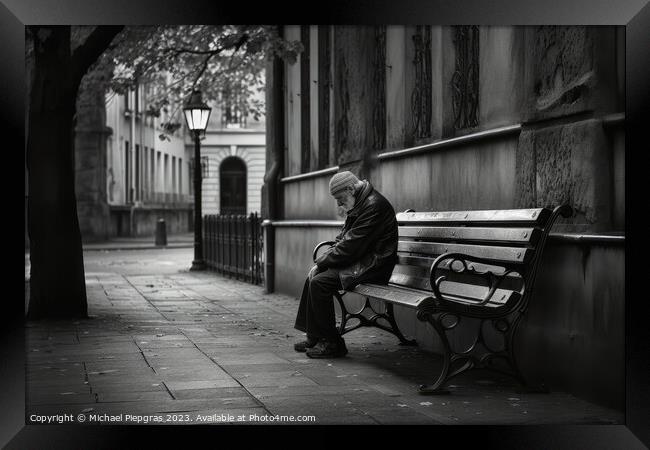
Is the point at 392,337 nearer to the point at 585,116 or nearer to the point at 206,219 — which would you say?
the point at 585,116

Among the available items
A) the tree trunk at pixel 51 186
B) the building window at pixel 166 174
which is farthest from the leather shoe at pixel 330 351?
the building window at pixel 166 174

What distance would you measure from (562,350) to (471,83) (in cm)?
265

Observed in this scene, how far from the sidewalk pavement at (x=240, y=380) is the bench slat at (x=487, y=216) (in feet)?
3.58

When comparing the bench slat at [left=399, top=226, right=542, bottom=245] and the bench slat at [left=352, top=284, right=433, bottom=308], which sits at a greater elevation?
the bench slat at [left=399, top=226, right=542, bottom=245]

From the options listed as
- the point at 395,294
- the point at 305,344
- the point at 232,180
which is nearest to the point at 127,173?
the point at 232,180

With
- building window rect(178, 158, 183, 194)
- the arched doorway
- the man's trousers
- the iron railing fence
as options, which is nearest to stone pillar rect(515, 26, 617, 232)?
the man's trousers

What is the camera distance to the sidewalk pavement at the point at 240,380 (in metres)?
5.84

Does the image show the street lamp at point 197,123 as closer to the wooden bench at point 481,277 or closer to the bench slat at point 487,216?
the bench slat at point 487,216

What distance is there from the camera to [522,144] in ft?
23.3

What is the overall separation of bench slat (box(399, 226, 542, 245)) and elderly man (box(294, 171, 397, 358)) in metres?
0.36

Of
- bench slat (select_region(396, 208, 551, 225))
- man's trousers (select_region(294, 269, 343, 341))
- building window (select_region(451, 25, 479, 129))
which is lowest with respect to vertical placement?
man's trousers (select_region(294, 269, 343, 341))

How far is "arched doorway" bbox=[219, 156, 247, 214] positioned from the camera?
2275 inches

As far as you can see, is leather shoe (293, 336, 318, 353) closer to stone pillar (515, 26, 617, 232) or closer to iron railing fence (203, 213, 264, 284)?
stone pillar (515, 26, 617, 232)

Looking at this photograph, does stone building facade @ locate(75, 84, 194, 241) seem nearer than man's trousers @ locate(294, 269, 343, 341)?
No
